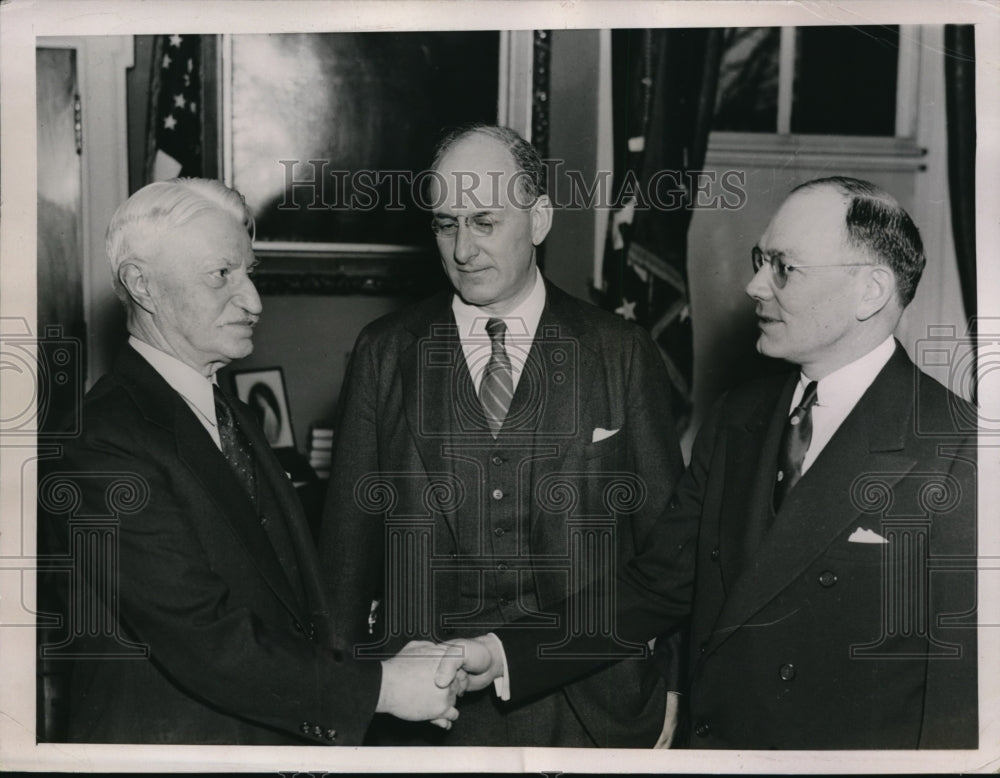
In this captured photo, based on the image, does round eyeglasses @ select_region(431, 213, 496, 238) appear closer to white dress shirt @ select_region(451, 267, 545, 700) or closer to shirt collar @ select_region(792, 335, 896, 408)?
white dress shirt @ select_region(451, 267, 545, 700)

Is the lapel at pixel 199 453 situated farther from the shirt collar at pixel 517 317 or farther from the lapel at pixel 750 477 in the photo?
the lapel at pixel 750 477

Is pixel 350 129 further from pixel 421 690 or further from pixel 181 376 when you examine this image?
pixel 421 690

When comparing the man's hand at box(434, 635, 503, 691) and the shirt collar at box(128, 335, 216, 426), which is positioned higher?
the shirt collar at box(128, 335, 216, 426)

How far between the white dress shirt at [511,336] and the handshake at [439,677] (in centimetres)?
63

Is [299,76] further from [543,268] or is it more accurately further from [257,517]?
[257,517]

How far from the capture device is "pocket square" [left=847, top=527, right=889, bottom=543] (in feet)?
8.41

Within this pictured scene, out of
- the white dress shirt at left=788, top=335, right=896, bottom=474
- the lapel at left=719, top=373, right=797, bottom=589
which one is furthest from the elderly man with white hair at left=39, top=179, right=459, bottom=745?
the white dress shirt at left=788, top=335, right=896, bottom=474

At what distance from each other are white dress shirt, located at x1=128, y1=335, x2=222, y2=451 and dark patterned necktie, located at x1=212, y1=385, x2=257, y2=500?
20 millimetres

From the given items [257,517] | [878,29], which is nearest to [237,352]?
[257,517]

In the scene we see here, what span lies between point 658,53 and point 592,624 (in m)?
1.48

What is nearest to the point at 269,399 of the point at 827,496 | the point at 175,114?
the point at 175,114

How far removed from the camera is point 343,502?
2.71 m

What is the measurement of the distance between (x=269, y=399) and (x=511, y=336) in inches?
26.5

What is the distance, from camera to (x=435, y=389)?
2699mm
